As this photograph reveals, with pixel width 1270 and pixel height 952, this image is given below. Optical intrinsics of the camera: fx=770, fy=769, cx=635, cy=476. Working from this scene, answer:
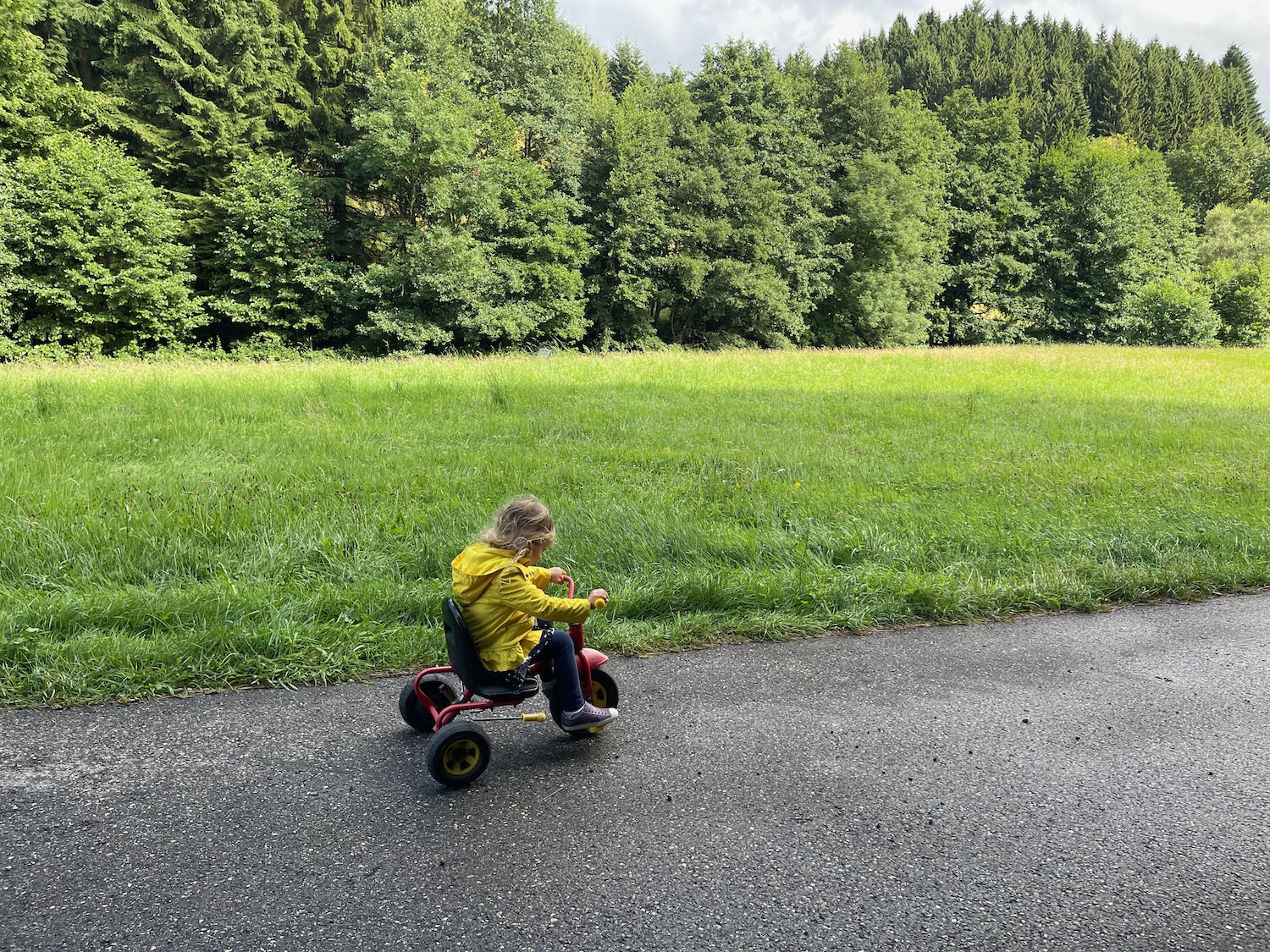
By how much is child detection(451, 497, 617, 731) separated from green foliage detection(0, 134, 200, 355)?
2732cm

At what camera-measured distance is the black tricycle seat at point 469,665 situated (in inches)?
127

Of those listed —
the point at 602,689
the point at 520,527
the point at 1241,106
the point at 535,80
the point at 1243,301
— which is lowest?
the point at 602,689

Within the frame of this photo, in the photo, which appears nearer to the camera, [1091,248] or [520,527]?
[520,527]

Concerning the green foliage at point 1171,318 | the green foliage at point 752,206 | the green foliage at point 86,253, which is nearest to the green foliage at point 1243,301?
the green foliage at point 1171,318

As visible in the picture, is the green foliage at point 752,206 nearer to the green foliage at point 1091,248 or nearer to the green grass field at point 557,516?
the green foliage at point 1091,248

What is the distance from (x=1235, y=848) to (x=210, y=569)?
5.45 meters

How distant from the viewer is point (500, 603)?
3.20 meters

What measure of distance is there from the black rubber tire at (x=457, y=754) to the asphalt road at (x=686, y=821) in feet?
0.21

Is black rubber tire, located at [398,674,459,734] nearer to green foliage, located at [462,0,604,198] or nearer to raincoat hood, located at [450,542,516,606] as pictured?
raincoat hood, located at [450,542,516,606]

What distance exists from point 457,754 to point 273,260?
94.9ft

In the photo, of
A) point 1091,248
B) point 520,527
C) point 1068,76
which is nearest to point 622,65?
point 1091,248

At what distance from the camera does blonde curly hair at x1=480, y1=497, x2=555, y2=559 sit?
3.25 m

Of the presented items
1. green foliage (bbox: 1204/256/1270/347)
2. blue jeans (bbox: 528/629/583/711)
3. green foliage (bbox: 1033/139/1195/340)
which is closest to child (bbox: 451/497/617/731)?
blue jeans (bbox: 528/629/583/711)

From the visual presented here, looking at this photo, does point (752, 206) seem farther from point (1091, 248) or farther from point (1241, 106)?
point (1241, 106)
